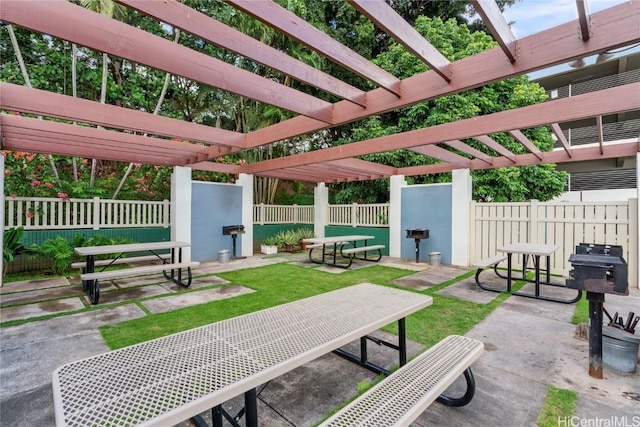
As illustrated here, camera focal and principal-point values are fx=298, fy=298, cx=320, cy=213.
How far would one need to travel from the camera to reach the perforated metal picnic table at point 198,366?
3.67 feet

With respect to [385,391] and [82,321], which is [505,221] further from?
[82,321]

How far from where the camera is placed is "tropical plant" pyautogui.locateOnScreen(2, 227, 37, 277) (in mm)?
5688

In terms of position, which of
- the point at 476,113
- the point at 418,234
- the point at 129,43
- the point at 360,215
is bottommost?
the point at 418,234

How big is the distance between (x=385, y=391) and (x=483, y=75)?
2.65 m

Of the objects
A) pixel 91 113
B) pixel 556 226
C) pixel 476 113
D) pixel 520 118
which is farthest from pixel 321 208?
pixel 91 113

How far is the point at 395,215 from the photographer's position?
8.80 metres

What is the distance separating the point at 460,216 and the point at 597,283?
5.36 m

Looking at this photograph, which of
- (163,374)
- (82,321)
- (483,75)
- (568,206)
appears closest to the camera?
(163,374)

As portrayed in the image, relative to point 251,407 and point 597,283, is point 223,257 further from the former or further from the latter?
point 597,283

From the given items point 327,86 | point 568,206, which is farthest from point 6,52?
point 568,206

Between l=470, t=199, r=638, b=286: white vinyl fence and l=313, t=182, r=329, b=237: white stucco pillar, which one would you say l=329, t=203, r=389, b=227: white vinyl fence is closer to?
l=313, t=182, r=329, b=237: white stucco pillar

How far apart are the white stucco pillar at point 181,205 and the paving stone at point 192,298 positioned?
9.56 feet

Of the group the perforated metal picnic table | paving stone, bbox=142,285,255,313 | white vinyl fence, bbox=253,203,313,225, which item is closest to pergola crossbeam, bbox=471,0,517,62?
the perforated metal picnic table

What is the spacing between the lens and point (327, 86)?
2.96m
